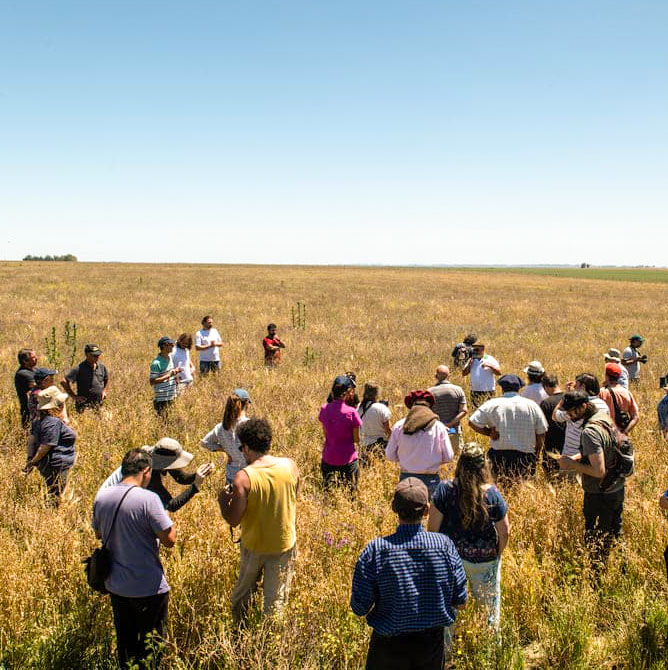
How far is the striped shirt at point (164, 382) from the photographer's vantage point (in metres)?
8.64

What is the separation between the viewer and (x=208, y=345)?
440 inches

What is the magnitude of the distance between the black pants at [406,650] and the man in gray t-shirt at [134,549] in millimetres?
1542

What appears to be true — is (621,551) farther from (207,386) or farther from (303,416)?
(207,386)

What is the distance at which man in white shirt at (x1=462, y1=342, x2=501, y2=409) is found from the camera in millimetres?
8766

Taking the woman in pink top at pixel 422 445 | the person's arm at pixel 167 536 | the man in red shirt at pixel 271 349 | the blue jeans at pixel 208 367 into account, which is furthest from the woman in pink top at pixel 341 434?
the man in red shirt at pixel 271 349

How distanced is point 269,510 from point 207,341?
8067mm

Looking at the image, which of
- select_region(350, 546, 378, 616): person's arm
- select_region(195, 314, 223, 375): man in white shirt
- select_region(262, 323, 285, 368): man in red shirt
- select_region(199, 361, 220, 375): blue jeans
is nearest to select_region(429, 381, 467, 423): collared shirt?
select_region(350, 546, 378, 616): person's arm

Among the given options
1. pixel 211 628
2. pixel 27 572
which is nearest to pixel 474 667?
pixel 211 628

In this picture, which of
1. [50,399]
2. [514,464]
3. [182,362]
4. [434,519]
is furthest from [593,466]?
[182,362]

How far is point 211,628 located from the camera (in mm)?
3645

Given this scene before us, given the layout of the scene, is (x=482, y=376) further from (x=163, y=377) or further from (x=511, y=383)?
(x=163, y=377)

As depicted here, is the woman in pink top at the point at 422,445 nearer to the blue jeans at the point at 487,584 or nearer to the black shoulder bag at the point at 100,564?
the blue jeans at the point at 487,584

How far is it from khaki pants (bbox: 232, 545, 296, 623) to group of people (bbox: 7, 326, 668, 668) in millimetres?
11

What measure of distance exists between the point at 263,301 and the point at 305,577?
1059 inches
